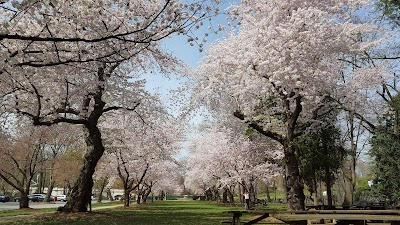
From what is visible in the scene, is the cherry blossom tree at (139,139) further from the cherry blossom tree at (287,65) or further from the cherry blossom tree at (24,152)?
the cherry blossom tree at (24,152)

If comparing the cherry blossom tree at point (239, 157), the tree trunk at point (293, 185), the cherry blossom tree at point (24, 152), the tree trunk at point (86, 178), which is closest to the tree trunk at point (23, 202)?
the cherry blossom tree at point (24, 152)

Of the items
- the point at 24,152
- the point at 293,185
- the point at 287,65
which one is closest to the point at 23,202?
the point at 24,152

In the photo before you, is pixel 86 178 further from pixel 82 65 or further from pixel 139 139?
pixel 139 139

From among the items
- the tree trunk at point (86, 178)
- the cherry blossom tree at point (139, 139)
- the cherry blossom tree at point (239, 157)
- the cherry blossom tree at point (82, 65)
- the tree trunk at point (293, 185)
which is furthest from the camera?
the cherry blossom tree at point (239, 157)

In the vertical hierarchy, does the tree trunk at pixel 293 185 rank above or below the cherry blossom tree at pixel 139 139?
below

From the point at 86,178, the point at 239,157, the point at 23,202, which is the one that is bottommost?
the point at 23,202

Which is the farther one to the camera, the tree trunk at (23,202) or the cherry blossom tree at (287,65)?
the tree trunk at (23,202)

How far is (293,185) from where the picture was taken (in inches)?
630

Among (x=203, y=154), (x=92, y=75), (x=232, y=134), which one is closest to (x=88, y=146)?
(x=92, y=75)

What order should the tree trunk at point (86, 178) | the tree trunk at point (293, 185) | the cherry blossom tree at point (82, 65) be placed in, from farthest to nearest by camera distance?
the tree trunk at point (86, 178) → the tree trunk at point (293, 185) → the cherry blossom tree at point (82, 65)

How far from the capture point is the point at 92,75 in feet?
59.5

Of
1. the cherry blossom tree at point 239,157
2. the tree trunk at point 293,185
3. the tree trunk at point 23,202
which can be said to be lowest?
the tree trunk at point 23,202

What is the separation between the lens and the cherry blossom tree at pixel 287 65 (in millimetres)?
15961

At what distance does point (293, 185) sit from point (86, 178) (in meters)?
9.93
